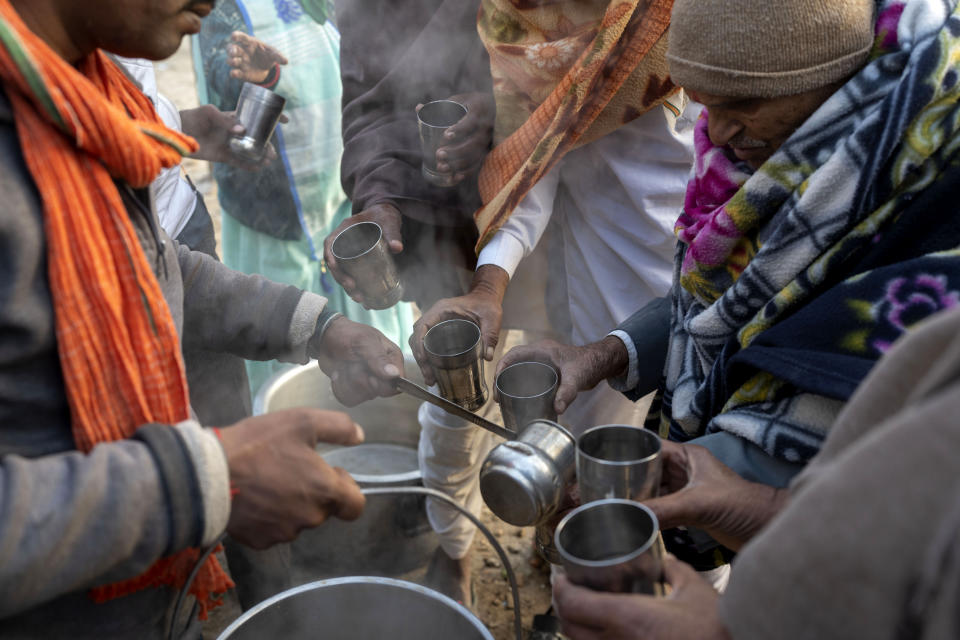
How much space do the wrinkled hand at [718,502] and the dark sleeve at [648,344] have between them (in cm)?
69

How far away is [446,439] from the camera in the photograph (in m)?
3.07

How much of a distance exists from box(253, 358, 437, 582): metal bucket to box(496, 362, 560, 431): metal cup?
0.71m

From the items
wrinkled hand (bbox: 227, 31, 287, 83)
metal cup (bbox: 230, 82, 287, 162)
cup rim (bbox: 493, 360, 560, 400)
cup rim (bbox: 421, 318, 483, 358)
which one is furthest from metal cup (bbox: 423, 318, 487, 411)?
wrinkled hand (bbox: 227, 31, 287, 83)

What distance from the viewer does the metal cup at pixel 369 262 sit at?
251cm

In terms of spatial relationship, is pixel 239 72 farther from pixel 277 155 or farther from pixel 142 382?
pixel 142 382

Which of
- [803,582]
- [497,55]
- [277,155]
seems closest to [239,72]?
[277,155]

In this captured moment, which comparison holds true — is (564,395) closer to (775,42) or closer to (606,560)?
(606,560)

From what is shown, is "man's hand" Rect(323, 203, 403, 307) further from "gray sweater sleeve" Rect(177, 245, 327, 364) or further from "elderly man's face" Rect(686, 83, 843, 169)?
"elderly man's face" Rect(686, 83, 843, 169)

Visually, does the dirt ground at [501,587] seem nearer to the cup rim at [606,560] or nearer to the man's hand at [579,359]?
the man's hand at [579,359]

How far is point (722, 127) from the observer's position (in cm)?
170

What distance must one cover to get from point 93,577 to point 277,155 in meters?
2.80

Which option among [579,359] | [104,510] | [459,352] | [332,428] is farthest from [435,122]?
[104,510]

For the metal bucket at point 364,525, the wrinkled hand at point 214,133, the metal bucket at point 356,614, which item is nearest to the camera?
the metal bucket at point 356,614

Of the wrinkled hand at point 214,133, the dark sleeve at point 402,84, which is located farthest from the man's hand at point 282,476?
the wrinkled hand at point 214,133
